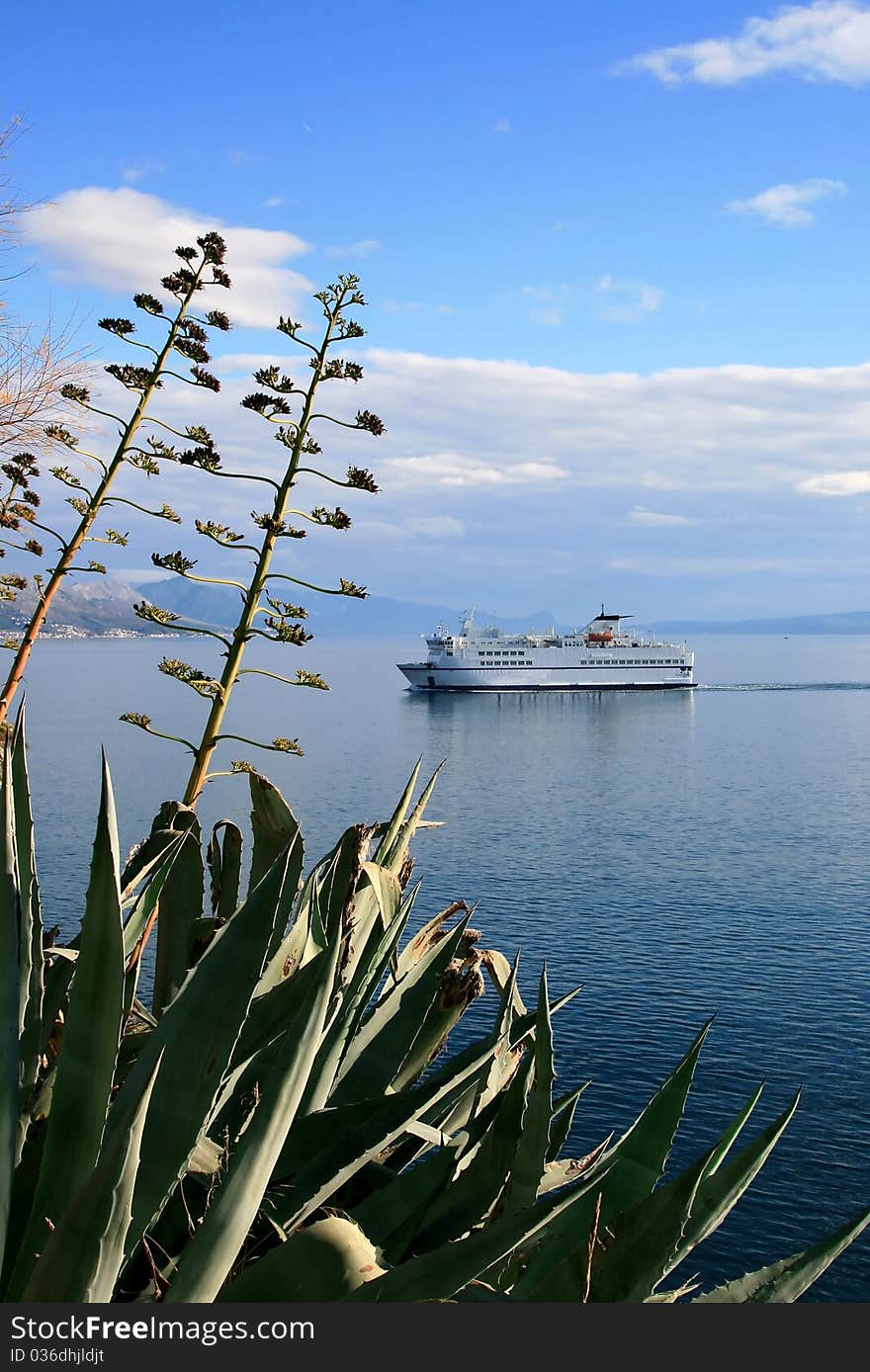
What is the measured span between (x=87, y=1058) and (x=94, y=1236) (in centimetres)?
37

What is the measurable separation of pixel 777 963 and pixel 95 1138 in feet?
75.6

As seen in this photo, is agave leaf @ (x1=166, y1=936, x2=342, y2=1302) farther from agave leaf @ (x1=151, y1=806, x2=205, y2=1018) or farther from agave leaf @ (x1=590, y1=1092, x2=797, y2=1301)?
agave leaf @ (x1=151, y1=806, x2=205, y2=1018)

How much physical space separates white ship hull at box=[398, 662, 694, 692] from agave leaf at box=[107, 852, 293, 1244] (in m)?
90.5

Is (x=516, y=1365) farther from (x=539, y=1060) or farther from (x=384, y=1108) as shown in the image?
(x=384, y=1108)

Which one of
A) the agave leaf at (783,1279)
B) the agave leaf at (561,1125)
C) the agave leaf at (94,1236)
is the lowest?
the agave leaf at (783,1279)

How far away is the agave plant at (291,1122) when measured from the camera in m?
1.71

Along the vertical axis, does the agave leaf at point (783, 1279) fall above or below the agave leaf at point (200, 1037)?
below

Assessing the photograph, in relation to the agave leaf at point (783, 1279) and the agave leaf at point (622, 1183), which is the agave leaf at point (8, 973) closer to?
the agave leaf at point (622, 1183)

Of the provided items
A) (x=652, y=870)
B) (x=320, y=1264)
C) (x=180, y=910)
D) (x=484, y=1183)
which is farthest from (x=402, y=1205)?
(x=652, y=870)

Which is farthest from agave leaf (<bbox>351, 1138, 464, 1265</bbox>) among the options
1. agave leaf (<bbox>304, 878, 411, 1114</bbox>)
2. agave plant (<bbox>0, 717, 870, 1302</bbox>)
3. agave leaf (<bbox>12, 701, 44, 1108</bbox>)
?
agave leaf (<bbox>12, 701, 44, 1108</bbox>)

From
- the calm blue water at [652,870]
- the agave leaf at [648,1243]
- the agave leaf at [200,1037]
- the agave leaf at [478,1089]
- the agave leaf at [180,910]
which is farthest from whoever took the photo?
the calm blue water at [652,870]

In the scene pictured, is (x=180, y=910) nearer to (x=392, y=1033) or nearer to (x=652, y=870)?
(x=392, y=1033)

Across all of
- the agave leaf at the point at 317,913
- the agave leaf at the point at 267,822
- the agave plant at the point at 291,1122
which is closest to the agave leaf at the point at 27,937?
the agave plant at the point at 291,1122

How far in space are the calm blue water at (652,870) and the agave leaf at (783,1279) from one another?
11.4m
